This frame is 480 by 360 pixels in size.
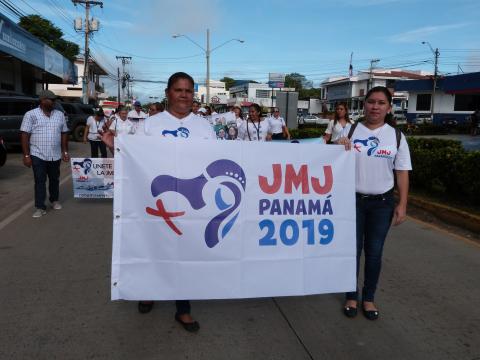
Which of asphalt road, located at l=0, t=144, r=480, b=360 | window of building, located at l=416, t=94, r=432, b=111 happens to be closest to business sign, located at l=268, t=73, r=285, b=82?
window of building, located at l=416, t=94, r=432, b=111

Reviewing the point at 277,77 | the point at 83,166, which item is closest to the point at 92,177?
the point at 83,166

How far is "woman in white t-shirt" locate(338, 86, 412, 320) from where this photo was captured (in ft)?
11.5

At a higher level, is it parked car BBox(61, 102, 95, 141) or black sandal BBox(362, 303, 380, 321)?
parked car BBox(61, 102, 95, 141)

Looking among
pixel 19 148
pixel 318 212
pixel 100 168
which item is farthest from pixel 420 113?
pixel 318 212

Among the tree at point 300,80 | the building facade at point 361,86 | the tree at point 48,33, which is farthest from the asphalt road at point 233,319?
the tree at point 300,80

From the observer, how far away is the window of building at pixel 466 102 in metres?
40.3

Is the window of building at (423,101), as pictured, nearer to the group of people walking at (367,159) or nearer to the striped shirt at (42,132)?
the striped shirt at (42,132)

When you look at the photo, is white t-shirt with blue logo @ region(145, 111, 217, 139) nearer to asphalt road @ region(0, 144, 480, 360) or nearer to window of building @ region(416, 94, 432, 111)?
asphalt road @ region(0, 144, 480, 360)

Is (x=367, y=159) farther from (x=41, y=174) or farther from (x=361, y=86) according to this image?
(x=361, y=86)

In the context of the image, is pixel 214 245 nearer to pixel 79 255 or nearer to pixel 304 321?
pixel 304 321

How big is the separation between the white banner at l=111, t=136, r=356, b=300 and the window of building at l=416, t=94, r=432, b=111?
47.2m

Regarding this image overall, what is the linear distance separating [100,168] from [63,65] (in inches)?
917

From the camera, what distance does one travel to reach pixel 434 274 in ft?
15.7

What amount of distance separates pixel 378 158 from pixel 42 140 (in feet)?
17.2
